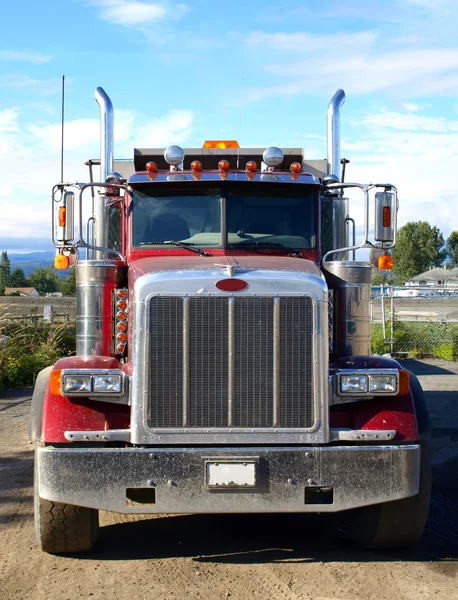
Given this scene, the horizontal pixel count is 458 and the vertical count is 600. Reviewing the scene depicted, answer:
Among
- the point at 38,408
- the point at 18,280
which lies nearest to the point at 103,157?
the point at 38,408

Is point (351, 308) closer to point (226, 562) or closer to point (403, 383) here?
point (403, 383)

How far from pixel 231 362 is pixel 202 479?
76 centimetres

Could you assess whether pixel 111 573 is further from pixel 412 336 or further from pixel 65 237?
pixel 412 336

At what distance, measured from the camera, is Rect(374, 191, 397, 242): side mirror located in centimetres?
622

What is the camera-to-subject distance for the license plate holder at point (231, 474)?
5055 mm

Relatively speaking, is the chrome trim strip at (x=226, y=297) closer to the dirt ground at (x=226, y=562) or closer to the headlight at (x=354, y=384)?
the headlight at (x=354, y=384)

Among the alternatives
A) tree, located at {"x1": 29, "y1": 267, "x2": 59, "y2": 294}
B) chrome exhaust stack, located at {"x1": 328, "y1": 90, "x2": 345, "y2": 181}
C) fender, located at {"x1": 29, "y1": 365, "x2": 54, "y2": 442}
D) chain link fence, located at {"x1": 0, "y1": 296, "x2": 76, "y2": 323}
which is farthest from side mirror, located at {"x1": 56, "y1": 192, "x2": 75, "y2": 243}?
tree, located at {"x1": 29, "y1": 267, "x2": 59, "y2": 294}

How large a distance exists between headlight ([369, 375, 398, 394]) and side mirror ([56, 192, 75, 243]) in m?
2.55

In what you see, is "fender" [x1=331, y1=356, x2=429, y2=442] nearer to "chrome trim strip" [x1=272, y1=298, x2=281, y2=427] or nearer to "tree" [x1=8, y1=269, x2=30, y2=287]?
"chrome trim strip" [x1=272, y1=298, x2=281, y2=427]

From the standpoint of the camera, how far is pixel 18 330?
15664 mm

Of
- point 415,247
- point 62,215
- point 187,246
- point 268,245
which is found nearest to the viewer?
point 62,215

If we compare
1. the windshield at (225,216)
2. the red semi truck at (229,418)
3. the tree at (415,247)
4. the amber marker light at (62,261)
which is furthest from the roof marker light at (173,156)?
the tree at (415,247)

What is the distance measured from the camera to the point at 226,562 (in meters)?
5.39

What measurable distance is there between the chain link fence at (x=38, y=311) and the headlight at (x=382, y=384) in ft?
34.9
